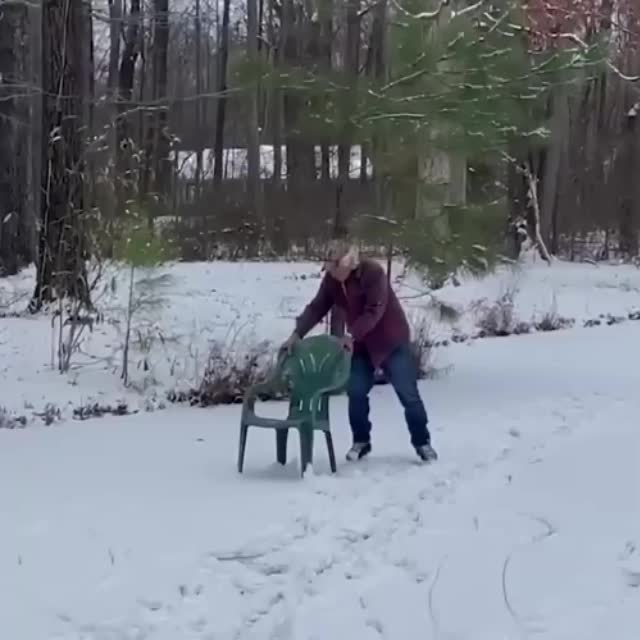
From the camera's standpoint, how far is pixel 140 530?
5723 mm

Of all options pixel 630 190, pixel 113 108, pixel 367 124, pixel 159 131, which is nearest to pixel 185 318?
pixel 367 124

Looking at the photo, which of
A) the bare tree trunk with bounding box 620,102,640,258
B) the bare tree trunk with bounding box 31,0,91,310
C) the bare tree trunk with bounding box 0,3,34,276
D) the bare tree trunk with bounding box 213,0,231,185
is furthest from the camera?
the bare tree trunk with bounding box 213,0,231,185

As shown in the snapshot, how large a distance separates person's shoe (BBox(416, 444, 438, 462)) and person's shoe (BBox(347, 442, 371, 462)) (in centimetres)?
32

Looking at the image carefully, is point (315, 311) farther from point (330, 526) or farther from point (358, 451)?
point (330, 526)

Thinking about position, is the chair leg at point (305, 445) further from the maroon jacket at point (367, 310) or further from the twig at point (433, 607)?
the twig at point (433, 607)

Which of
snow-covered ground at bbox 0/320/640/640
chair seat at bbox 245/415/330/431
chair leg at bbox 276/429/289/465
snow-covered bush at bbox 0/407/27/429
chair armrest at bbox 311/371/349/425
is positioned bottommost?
snow-covered bush at bbox 0/407/27/429

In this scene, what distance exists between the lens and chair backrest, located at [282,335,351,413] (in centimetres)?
700

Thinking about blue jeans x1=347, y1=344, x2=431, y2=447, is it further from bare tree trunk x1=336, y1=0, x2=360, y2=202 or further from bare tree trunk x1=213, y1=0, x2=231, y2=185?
bare tree trunk x1=213, y1=0, x2=231, y2=185

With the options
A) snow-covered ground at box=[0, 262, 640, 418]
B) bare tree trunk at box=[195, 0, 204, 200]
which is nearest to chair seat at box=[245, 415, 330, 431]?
snow-covered ground at box=[0, 262, 640, 418]

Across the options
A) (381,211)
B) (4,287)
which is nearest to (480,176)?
(381,211)

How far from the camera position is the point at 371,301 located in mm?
7047

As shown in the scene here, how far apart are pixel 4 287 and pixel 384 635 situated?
13.2 m

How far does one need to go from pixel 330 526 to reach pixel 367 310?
160 cm

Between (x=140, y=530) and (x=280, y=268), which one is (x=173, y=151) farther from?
(x=140, y=530)
